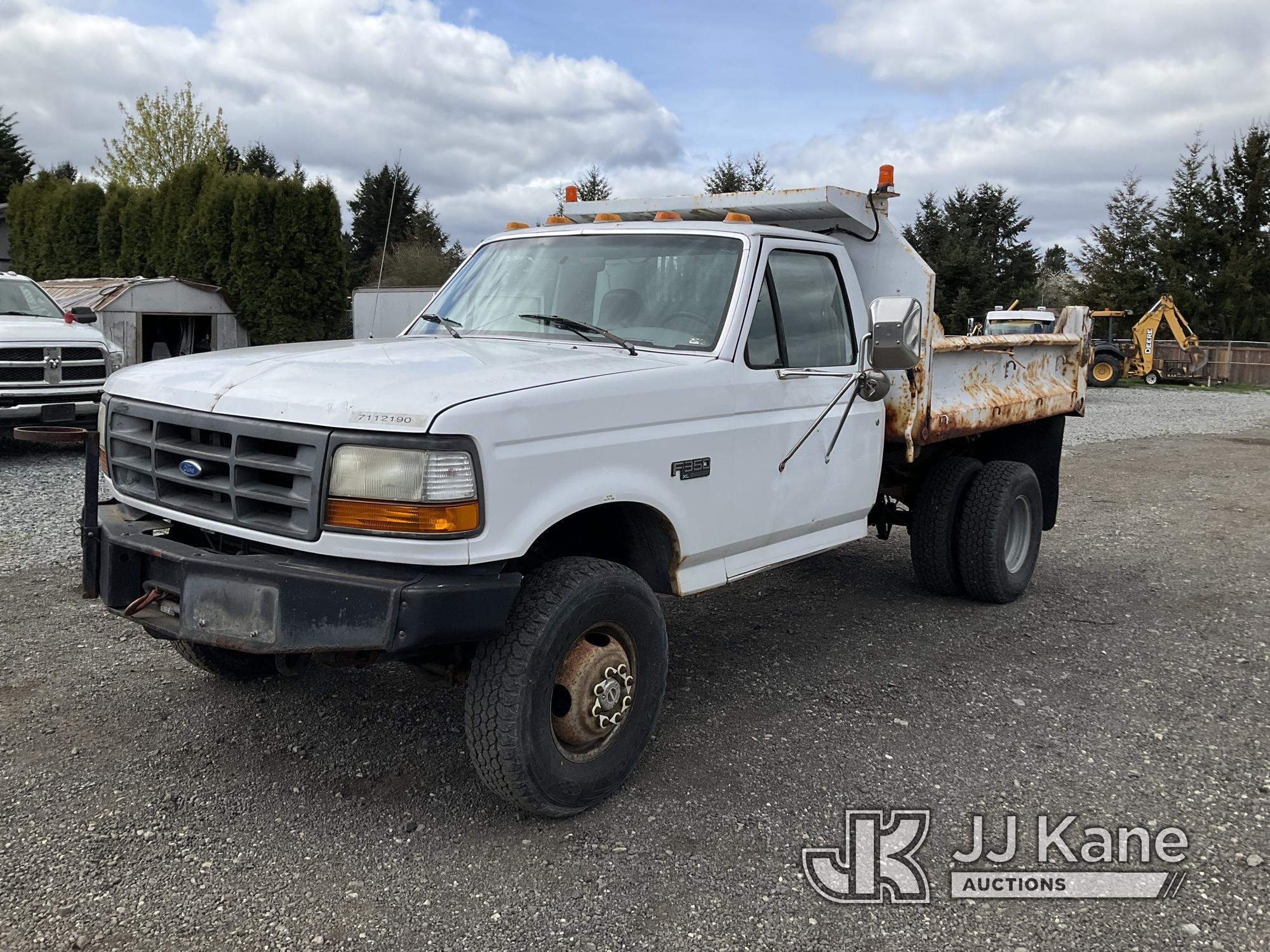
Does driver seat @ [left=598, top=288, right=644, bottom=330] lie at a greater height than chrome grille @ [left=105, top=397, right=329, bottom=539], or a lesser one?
greater

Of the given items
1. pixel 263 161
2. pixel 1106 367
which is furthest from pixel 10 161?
pixel 1106 367

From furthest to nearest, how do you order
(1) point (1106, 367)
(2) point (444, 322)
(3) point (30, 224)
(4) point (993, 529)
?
(1) point (1106, 367), (3) point (30, 224), (4) point (993, 529), (2) point (444, 322)

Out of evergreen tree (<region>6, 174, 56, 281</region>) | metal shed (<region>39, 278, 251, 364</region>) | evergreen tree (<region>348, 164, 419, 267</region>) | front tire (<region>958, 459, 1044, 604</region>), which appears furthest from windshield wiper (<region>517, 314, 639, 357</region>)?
evergreen tree (<region>348, 164, 419, 267</region>)

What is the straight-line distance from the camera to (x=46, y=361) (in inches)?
407

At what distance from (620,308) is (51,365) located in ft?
26.8

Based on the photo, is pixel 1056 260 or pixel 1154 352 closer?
pixel 1154 352

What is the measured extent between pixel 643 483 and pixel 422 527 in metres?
0.87

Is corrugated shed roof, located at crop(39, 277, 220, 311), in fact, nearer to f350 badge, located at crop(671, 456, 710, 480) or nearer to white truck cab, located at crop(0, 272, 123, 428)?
white truck cab, located at crop(0, 272, 123, 428)

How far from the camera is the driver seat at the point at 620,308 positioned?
4.35 metres

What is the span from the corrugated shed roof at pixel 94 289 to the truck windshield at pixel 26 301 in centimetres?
366

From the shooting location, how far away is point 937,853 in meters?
3.46

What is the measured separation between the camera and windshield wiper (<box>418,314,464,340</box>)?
15.3 feet

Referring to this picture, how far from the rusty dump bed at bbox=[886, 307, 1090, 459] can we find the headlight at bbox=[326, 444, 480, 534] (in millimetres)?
2776

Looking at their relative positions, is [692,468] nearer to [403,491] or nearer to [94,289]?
[403,491]
